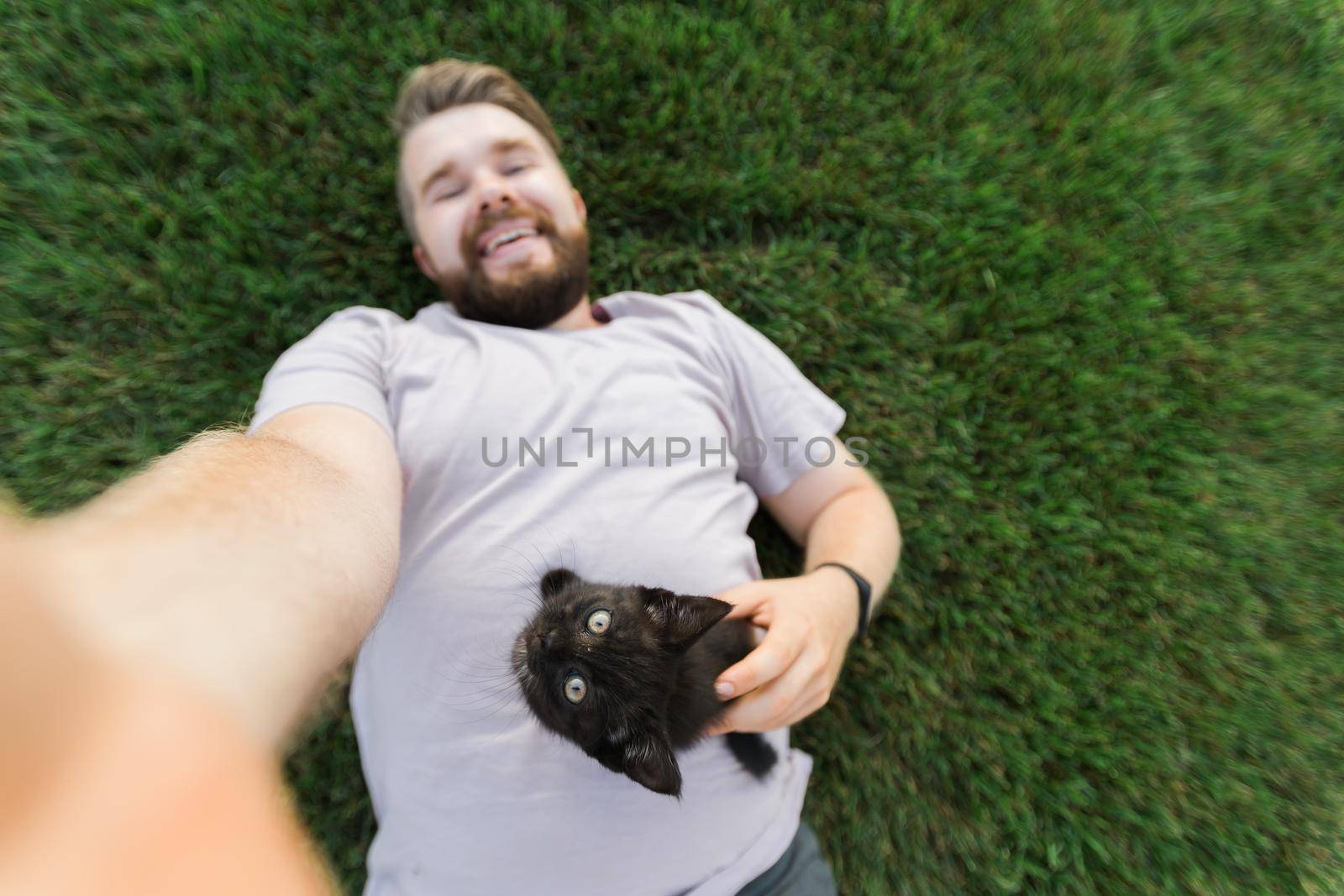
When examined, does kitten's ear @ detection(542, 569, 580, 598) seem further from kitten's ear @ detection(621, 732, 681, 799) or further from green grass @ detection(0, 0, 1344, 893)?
green grass @ detection(0, 0, 1344, 893)

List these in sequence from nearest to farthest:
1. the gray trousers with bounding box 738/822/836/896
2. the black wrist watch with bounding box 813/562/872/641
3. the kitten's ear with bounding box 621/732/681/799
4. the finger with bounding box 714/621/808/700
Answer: the kitten's ear with bounding box 621/732/681/799 → the finger with bounding box 714/621/808/700 → the gray trousers with bounding box 738/822/836/896 → the black wrist watch with bounding box 813/562/872/641

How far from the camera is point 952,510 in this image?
2.13 metres

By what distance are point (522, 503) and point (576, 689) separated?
0.54 m

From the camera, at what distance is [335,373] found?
1.48 meters

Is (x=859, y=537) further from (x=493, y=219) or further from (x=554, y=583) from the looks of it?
(x=493, y=219)

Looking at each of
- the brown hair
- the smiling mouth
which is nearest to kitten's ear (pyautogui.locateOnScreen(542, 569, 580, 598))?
the smiling mouth

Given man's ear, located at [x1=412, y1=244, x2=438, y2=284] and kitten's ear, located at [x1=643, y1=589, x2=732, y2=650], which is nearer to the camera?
kitten's ear, located at [x1=643, y1=589, x2=732, y2=650]

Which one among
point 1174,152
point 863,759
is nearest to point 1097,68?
point 1174,152

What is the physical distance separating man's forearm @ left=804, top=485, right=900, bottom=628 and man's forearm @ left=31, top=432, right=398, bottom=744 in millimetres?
1182

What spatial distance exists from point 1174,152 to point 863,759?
256 centimetres

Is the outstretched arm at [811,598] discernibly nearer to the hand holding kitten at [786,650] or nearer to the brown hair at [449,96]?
the hand holding kitten at [786,650]

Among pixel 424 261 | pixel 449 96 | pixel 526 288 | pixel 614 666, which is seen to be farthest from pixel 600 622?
pixel 449 96

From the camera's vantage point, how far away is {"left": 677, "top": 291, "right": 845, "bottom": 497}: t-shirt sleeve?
73.6 inches

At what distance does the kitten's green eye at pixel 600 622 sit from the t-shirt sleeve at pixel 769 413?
2.70 ft
